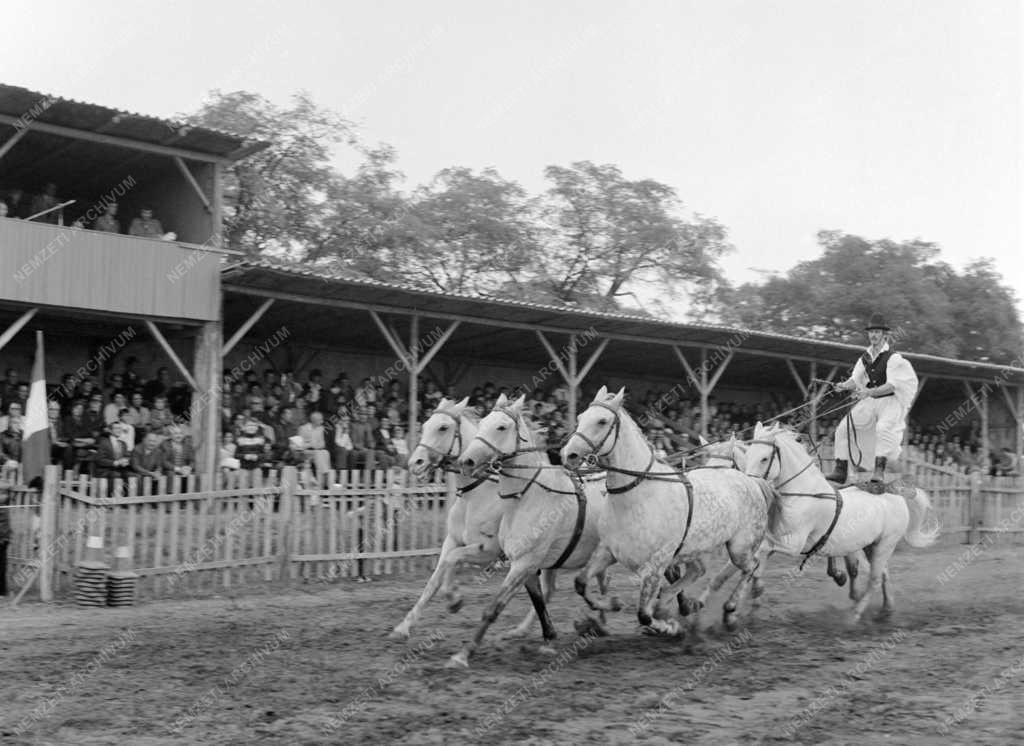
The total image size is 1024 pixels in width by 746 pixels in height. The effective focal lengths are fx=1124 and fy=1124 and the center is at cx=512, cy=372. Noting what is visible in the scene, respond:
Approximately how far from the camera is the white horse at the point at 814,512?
10625mm

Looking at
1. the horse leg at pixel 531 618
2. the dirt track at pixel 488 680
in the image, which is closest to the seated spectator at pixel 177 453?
the dirt track at pixel 488 680

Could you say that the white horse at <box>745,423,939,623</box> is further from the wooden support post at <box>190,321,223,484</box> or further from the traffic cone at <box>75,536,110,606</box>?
the wooden support post at <box>190,321,223,484</box>

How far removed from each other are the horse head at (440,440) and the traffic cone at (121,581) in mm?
3796

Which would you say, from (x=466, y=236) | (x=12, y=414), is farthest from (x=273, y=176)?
(x=12, y=414)

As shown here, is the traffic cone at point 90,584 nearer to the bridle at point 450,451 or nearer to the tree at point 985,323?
the bridle at point 450,451

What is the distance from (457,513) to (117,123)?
10659mm

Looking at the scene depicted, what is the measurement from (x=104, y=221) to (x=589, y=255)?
19551 millimetres

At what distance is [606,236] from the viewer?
3522 cm

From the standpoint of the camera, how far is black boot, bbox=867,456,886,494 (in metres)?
11.5

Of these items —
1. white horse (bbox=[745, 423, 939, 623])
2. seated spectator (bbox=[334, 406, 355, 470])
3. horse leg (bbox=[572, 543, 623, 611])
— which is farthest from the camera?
seated spectator (bbox=[334, 406, 355, 470])

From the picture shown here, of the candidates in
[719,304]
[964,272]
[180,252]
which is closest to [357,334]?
[180,252]

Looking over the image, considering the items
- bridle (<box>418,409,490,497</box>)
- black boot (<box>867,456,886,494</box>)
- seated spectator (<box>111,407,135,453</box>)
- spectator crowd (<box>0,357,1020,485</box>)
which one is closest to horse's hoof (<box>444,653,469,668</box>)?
bridle (<box>418,409,490,497</box>)

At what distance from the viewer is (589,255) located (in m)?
35.1

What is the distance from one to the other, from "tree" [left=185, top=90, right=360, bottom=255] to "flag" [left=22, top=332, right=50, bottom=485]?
1580 cm
